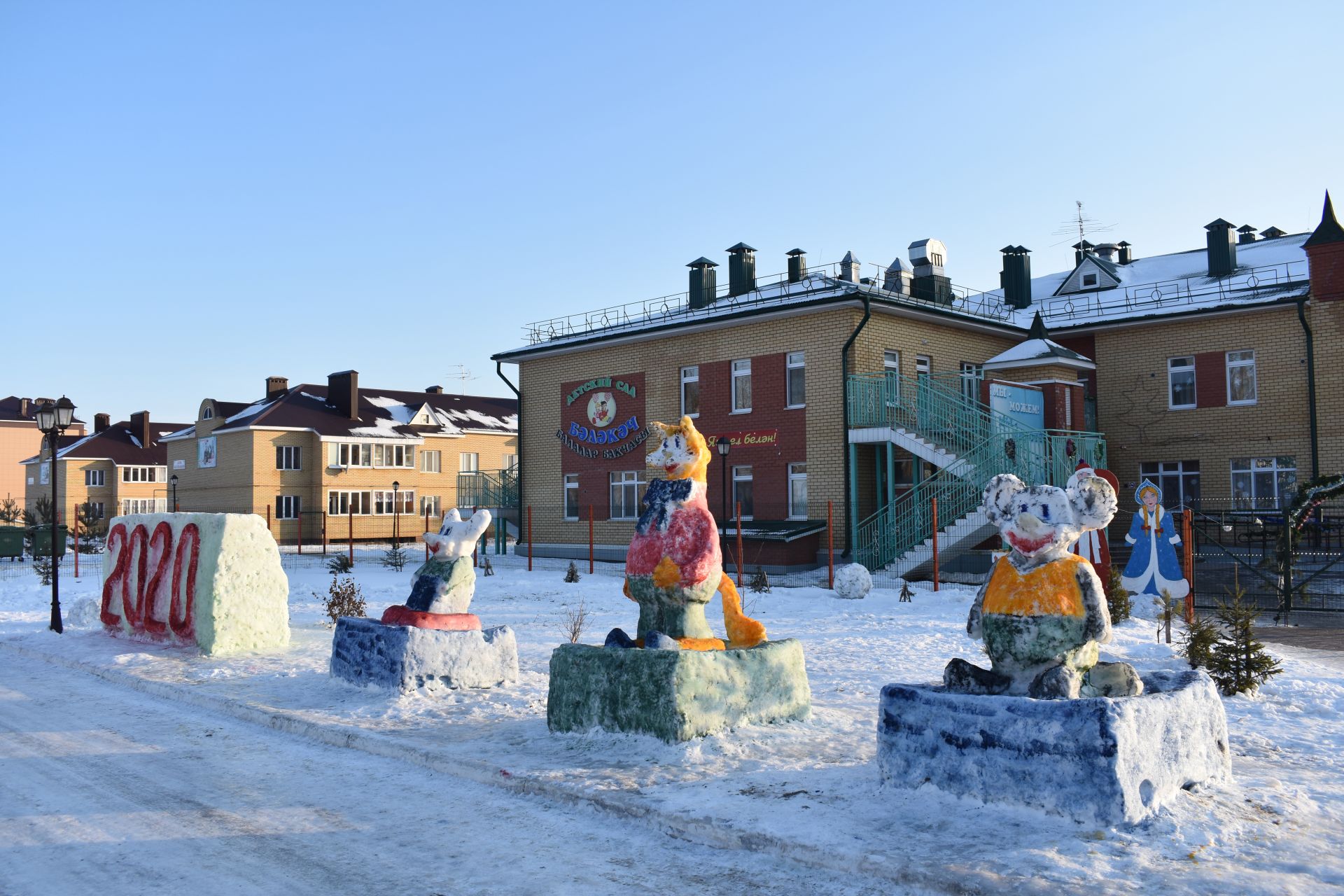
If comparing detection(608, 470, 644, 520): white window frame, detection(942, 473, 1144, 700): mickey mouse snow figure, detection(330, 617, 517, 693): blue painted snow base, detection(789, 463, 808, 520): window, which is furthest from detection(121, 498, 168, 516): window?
detection(942, 473, 1144, 700): mickey mouse snow figure

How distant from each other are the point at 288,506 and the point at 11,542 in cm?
1676

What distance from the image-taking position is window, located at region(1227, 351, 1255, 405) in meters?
24.6

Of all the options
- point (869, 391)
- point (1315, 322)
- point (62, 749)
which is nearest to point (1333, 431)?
point (1315, 322)

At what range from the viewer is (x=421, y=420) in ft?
168

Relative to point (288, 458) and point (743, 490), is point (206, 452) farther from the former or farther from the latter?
point (743, 490)

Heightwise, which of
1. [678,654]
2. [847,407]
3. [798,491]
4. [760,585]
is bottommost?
[760,585]

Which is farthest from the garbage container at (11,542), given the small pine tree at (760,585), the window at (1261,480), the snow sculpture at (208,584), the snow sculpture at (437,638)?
the window at (1261,480)

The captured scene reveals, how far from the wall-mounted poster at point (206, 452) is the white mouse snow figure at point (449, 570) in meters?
43.3

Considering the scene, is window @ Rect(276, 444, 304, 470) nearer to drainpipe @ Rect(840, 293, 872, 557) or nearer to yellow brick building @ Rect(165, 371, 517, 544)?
yellow brick building @ Rect(165, 371, 517, 544)

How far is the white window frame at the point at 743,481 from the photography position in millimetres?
26094

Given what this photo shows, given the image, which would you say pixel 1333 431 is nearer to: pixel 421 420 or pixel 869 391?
pixel 869 391

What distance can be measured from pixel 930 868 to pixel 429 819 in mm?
2786

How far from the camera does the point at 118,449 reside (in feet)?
204

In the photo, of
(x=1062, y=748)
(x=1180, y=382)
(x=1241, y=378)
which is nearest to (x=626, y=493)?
(x=1180, y=382)
